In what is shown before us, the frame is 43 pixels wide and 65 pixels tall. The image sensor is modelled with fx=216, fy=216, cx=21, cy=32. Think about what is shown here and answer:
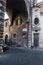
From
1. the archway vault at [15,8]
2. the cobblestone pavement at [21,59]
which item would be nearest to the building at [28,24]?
the archway vault at [15,8]

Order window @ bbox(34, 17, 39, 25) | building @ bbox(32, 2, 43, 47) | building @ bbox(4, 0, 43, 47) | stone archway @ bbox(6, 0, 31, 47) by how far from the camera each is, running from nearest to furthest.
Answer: building @ bbox(32, 2, 43, 47) < building @ bbox(4, 0, 43, 47) < window @ bbox(34, 17, 39, 25) < stone archway @ bbox(6, 0, 31, 47)

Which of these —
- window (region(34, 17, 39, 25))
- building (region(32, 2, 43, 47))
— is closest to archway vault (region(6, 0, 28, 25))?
building (region(32, 2, 43, 47))

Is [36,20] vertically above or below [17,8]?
below

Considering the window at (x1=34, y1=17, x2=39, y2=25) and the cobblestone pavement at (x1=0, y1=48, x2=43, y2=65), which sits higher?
the window at (x1=34, y1=17, x2=39, y2=25)

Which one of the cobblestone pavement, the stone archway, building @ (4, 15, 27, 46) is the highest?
the stone archway

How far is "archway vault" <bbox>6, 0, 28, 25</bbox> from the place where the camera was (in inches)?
1306

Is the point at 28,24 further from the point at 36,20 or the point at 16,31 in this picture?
the point at 16,31

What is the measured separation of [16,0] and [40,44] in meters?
9.58

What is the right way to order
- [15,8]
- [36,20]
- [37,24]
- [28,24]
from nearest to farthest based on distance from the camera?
1. [37,24]
2. [36,20]
3. [28,24]
4. [15,8]

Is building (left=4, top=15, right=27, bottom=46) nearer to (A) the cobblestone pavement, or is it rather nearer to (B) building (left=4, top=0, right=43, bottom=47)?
(B) building (left=4, top=0, right=43, bottom=47)

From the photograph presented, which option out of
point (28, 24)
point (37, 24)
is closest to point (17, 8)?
point (28, 24)

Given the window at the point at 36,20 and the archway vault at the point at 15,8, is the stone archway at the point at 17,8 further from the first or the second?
the window at the point at 36,20

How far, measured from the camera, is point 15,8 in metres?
36.1

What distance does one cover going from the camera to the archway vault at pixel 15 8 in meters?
33.2
